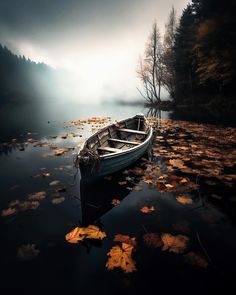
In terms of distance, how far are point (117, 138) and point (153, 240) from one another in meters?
7.04

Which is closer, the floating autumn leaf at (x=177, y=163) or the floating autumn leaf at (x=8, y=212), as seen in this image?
the floating autumn leaf at (x=8, y=212)

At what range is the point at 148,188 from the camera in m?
6.06

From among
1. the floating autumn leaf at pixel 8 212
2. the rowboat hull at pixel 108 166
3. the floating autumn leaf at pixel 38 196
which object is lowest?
the floating autumn leaf at pixel 38 196

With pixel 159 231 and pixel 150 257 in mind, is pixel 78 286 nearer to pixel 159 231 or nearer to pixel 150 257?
pixel 150 257

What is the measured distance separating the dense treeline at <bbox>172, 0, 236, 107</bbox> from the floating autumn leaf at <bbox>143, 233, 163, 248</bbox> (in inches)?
857

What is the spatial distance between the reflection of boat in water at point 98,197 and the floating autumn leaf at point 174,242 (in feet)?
5.33

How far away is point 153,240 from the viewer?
3.91 meters

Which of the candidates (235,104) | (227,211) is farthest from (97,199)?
(235,104)

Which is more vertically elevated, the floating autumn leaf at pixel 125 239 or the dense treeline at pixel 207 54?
the dense treeline at pixel 207 54

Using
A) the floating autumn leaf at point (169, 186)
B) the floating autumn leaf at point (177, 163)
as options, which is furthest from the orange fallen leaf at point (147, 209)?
the floating autumn leaf at point (177, 163)

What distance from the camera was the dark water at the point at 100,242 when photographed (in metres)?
3.05

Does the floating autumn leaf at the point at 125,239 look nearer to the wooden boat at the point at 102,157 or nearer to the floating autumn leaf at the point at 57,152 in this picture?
the wooden boat at the point at 102,157

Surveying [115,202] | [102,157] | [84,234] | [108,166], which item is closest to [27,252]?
[84,234]

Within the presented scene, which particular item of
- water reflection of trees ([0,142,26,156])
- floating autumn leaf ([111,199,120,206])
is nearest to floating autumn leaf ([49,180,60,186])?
floating autumn leaf ([111,199,120,206])
